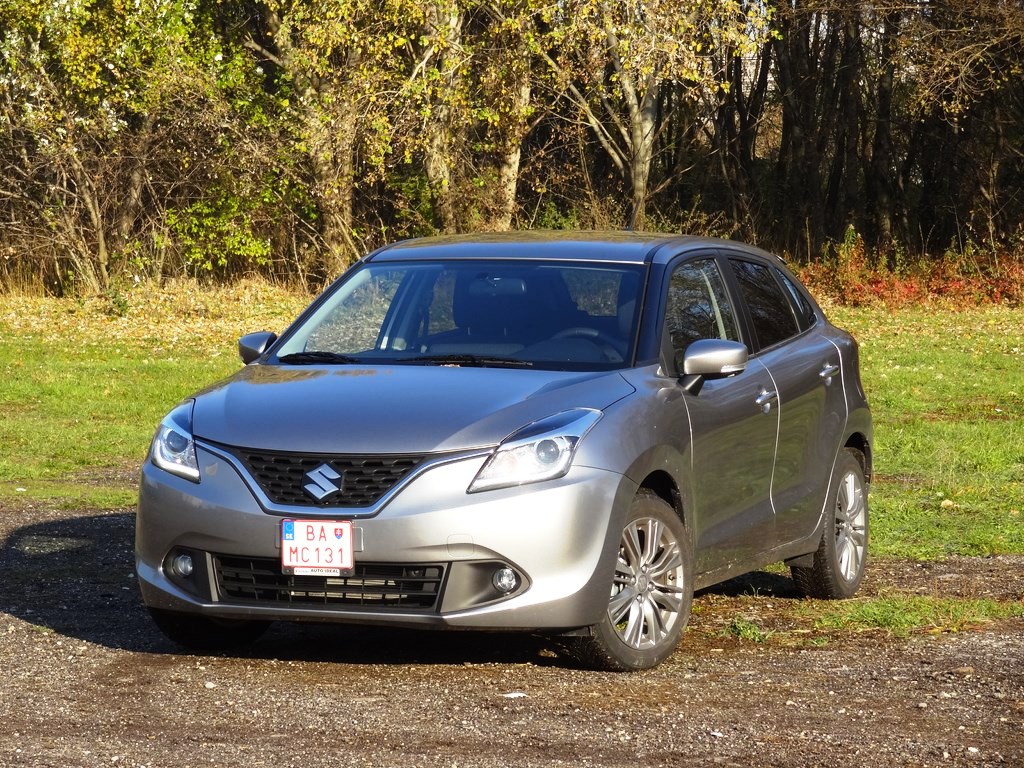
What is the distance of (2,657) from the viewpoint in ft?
21.2

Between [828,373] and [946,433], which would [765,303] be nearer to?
[828,373]

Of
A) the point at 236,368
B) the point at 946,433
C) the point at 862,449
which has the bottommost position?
the point at 236,368

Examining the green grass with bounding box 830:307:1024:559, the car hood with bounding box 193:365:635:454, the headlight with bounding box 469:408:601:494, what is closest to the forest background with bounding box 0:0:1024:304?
the green grass with bounding box 830:307:1024:559

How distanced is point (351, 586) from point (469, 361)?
3.84 feet

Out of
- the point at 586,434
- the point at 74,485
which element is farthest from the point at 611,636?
the point at 74,485

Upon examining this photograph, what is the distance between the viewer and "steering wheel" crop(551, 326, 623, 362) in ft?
21.8

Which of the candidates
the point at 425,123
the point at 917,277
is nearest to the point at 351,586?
the point at 425,123

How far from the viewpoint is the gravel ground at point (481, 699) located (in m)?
5.08

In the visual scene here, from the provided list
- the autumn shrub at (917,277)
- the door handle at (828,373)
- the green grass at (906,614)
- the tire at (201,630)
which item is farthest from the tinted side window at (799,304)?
the autumn shrub at (917,277)

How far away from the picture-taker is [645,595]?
630cm

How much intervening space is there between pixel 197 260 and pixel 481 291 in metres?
24.5

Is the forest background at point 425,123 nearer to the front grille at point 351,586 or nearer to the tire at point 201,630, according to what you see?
the tire at point 201,630

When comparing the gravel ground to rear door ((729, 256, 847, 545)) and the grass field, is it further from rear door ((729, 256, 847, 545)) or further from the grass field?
the grass field

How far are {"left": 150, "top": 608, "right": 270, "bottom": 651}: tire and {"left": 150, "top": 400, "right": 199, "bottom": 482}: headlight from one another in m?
0.57
